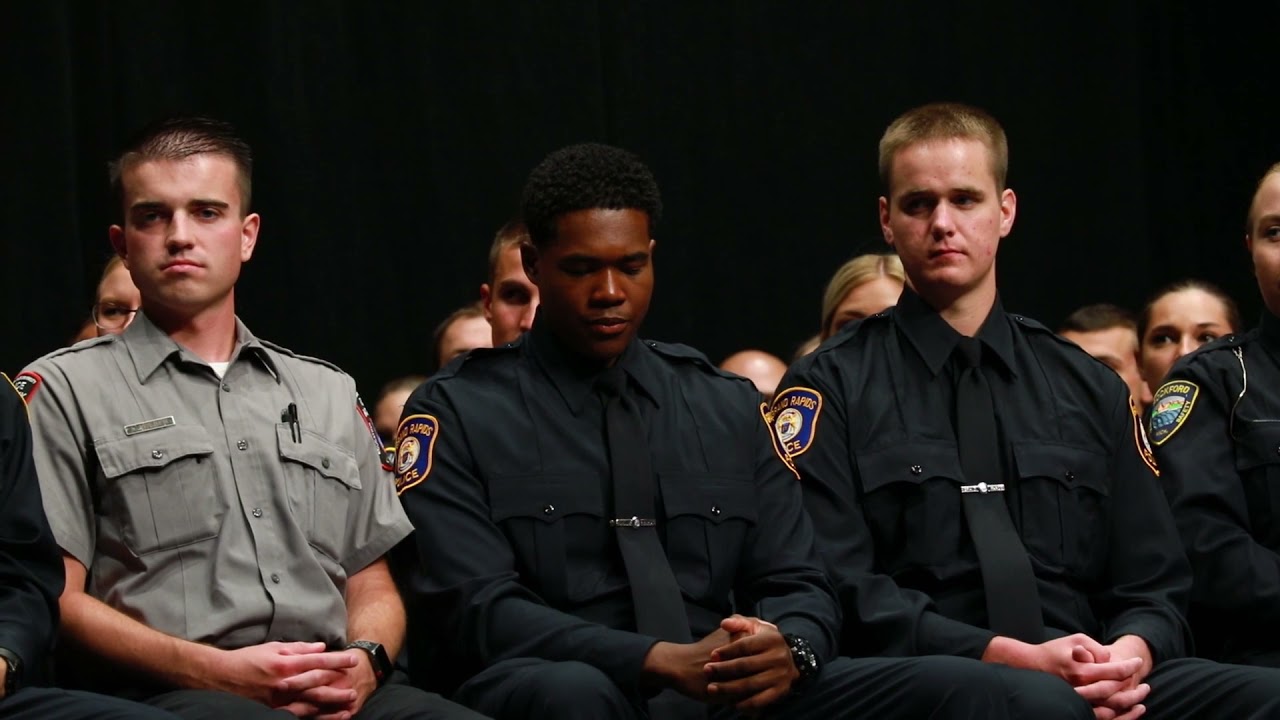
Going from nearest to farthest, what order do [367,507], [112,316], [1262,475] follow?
[367,507] → [1262,475] → [112,316]

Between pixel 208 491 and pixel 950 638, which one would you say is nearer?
pixel 208 491

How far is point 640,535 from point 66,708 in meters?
0.97

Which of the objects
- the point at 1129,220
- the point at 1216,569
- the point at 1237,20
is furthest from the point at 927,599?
the point at 1237,20

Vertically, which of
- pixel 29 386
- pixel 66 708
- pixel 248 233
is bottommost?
pixel 66 708

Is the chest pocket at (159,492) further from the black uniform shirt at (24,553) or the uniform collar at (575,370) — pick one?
the uniform collar at (575,370)

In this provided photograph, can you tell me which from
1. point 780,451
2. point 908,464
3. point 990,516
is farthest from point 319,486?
point 990,516

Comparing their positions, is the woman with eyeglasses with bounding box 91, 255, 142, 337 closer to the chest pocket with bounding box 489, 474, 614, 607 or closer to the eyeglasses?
the eyeglasses

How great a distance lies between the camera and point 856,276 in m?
4.24

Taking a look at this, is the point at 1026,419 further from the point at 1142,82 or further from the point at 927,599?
the point at 1142,82

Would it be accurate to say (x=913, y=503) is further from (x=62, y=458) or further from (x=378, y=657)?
(x=62, y=458)

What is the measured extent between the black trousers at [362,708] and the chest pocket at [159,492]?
26cm

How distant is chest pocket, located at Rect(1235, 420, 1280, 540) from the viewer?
324cm

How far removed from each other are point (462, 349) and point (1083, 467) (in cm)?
173

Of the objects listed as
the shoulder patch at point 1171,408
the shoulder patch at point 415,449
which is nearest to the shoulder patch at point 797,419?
the shoulder patch at point 415,449
